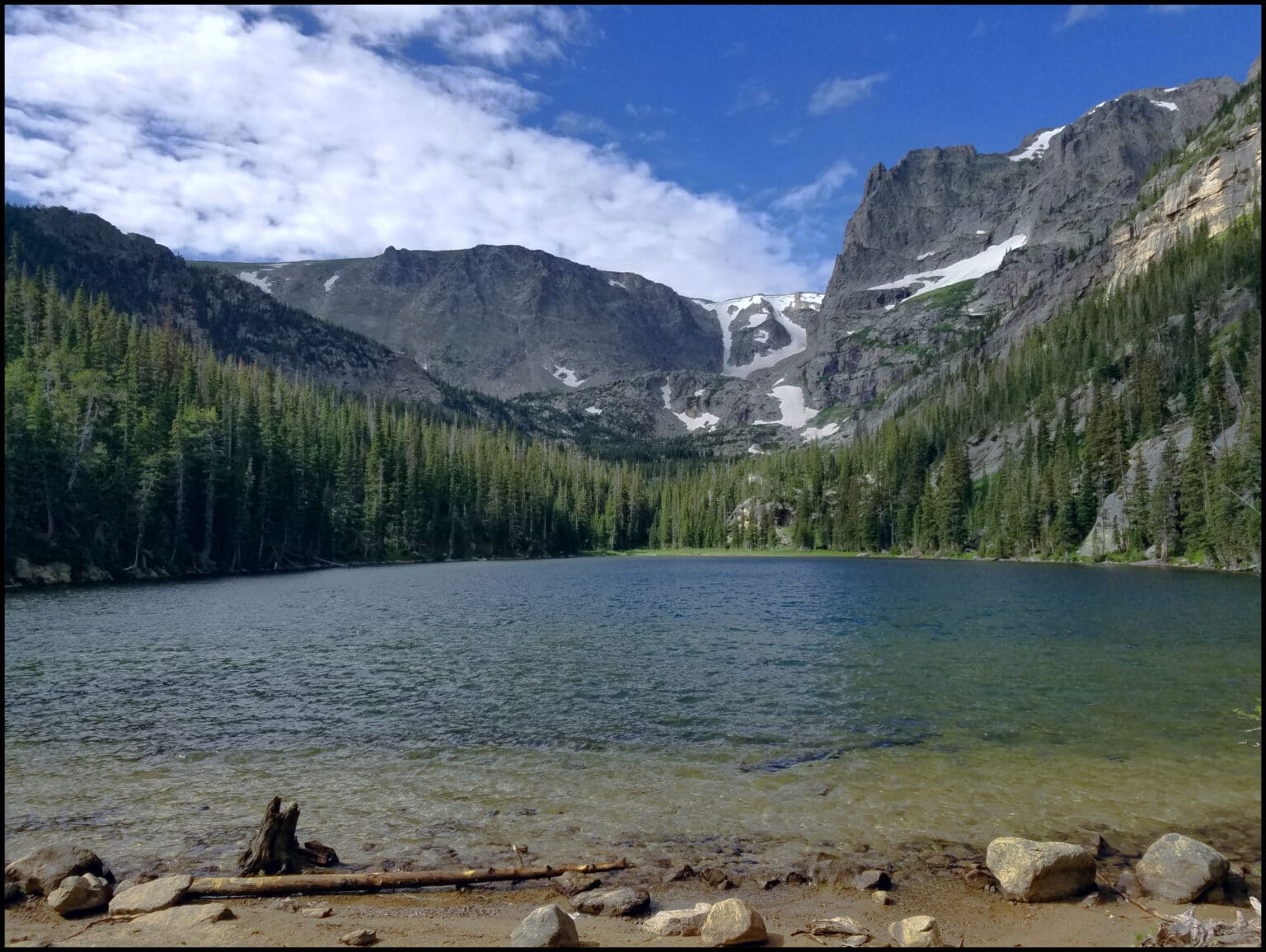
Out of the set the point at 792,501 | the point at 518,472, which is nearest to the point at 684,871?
the point at 518,472

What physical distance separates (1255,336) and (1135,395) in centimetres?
1818

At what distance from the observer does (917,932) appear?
400 inches

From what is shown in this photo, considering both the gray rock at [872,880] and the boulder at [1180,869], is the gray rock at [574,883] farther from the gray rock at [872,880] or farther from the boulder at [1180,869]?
the boulder at [1180,869]

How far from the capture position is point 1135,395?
12669 centimetres

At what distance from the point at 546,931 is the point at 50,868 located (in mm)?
8817

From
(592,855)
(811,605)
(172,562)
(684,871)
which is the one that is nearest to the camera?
(684,871)

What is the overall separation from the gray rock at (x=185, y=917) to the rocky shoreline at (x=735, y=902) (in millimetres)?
23

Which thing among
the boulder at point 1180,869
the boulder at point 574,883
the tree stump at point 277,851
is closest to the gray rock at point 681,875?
the boulder at point 574,883

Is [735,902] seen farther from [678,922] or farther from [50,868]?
[50,868]

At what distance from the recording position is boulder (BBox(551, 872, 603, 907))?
482 inches

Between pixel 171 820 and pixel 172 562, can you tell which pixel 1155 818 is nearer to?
pixel 171 820

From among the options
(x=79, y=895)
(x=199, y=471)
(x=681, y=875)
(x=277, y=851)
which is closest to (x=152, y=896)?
(x=79, y=895)

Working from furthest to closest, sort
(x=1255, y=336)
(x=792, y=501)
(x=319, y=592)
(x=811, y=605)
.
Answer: (x=792, y=501), (x=1255, y=336), (x=319, y=592), (x=811, y=605)

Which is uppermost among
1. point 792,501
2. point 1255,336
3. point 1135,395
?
point 1255,336
